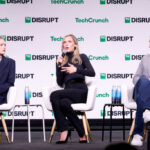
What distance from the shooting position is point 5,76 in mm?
4410

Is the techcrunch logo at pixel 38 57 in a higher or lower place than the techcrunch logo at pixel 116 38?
lower

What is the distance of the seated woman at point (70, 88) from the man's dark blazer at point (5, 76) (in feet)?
1.79

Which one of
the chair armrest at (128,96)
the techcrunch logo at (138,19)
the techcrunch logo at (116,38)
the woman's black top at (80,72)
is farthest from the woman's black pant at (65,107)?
the techcrunch logo at (138,19)

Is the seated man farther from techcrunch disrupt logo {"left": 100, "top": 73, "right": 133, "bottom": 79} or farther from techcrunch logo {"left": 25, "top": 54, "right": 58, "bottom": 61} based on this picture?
techcrunch logo {"left": 25, "top": 54, "right": 58, "bottom": 61}

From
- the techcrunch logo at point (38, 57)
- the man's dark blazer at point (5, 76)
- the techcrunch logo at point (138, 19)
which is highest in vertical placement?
the techcrunch logo at point (138, 19)

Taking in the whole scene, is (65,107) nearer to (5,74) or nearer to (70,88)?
(70,88)

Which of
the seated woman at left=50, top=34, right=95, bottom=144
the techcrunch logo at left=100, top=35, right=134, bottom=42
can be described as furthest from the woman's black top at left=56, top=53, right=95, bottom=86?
the techcrunch logo at left=100, top=35, right=134, bottom=42

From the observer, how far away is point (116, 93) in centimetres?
473

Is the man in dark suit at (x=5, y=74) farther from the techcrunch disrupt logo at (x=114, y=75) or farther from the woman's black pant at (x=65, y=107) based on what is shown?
the techcrunch disrupt logo at (x=114, y=75)

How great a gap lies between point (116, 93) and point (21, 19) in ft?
8.42

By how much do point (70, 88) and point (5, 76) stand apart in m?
0.78

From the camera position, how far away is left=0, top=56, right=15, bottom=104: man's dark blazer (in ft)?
14.2

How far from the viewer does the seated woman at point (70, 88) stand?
4.04 metres

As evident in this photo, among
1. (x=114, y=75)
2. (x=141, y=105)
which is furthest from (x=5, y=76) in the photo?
(x=114, y=75)
